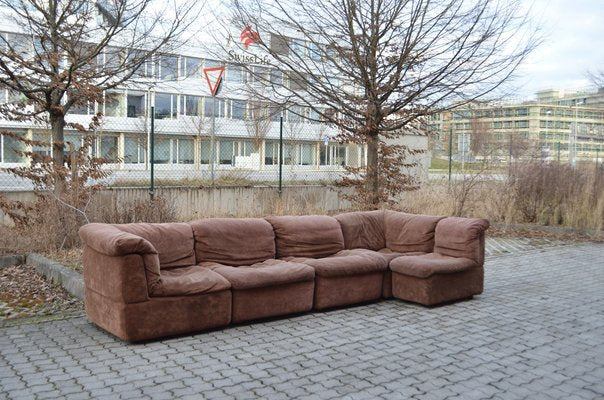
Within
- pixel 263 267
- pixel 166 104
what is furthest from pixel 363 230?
pixel 166 104

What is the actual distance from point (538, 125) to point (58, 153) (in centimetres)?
3585

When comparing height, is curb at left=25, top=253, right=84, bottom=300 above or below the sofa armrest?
below

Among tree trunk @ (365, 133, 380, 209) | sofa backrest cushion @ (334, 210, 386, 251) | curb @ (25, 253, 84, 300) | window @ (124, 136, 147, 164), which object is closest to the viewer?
curb @ (25, 253, 84, 300)

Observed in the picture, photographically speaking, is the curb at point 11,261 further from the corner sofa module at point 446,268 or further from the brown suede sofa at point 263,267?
the corner sofa module at point 446,268

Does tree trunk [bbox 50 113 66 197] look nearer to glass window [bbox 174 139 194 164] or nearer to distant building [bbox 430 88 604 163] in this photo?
distant building [bbox 430 88 604 163]

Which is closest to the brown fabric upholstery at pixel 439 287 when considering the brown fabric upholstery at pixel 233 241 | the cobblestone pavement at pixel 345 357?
the cobblestone pavement at pixel 345 357

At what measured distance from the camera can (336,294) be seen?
19.5 ft

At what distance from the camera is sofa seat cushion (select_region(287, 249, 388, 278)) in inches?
233

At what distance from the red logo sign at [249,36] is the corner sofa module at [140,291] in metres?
5.61

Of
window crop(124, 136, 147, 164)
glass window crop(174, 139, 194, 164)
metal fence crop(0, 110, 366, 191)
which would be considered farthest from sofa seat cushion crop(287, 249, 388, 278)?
glass window crop(174, 139, 194, 164)

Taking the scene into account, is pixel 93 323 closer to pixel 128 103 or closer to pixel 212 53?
pixel 212 53

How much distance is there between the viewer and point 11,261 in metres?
7.75

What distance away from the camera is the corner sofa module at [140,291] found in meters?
4.68

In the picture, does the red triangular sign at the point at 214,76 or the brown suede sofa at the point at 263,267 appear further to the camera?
the red triangular sign at the point at 214,76
